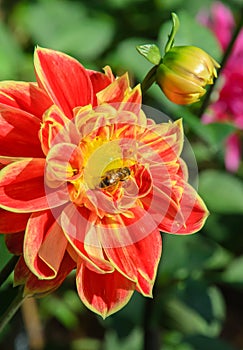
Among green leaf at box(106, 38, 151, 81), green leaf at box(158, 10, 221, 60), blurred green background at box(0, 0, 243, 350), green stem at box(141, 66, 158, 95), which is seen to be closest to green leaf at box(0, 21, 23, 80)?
blurred green background at box(0, 0, 243, 350)

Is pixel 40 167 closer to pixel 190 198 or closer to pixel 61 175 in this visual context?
pixel 61 175

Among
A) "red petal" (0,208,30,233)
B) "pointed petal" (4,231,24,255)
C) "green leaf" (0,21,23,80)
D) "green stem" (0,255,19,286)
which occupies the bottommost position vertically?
"green leaf" (0,21,23,80)

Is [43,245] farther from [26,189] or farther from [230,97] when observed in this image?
[230,97]

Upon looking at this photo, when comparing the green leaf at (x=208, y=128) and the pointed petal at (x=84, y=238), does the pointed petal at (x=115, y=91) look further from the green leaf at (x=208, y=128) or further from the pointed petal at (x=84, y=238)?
the green leaf at (x=208, y=128)

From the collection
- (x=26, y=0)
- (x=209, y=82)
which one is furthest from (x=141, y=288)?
(x=26, y=0)

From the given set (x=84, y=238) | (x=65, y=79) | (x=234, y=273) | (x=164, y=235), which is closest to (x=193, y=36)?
(x=164, y=235)

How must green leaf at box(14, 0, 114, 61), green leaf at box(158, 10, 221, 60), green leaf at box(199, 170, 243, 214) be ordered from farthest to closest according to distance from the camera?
green leaf at box(14, 0, 114, 61) < green leaf at box(199, 170, 243, 214) < green leaf at box(158, 10, 221, 60)

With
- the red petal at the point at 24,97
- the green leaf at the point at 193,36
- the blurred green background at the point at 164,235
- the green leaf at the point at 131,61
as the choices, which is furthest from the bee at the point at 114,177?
the green leaf at the point at 131,61

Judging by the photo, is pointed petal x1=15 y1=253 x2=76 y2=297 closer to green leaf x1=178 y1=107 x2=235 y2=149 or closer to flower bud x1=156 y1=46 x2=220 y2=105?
flower bud x1=156 y1=46 x2=220 y2=105
